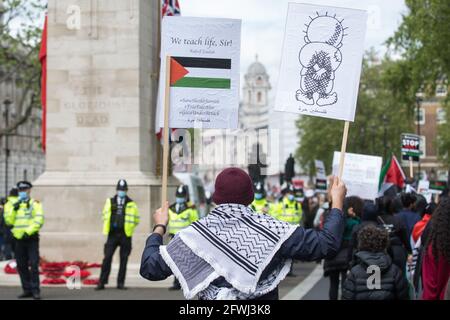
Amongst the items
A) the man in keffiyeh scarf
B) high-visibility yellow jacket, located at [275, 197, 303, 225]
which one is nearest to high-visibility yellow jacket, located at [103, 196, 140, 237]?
high-visibility yellow jacket, located at [275, 197, 303, 225]

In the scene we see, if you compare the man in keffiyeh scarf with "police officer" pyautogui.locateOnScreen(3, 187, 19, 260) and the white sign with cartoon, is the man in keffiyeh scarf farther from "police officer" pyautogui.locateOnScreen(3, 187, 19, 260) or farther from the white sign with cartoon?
"police officer" pyautogui.locateOnScreen(3, 187, 19, 260)

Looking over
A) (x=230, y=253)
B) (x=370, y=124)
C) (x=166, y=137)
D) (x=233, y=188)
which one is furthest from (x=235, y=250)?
(x=370, y=124)

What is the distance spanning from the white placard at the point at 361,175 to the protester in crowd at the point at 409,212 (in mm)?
386

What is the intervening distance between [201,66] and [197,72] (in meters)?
0.08

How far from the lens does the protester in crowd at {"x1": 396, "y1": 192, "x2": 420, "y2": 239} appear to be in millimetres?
11753

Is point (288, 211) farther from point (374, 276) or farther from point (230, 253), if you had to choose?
point (230, 253)

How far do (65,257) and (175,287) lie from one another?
2.63 metres

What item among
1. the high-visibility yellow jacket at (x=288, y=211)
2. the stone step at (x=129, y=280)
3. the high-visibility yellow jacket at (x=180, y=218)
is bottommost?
the stone step at (x=129, y=280)

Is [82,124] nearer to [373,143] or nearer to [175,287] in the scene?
[175,287]

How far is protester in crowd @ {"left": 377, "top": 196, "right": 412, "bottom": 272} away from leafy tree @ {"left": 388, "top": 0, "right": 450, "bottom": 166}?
1935 cm

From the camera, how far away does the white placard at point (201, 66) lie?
20.6 feet

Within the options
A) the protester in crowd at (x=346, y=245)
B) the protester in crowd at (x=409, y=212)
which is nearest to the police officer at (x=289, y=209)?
the protester in crowd at (x=409, y=212)

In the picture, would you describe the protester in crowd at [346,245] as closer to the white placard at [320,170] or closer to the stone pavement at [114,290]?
the stone pavement at [114,290]

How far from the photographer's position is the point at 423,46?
31969 millimetres
